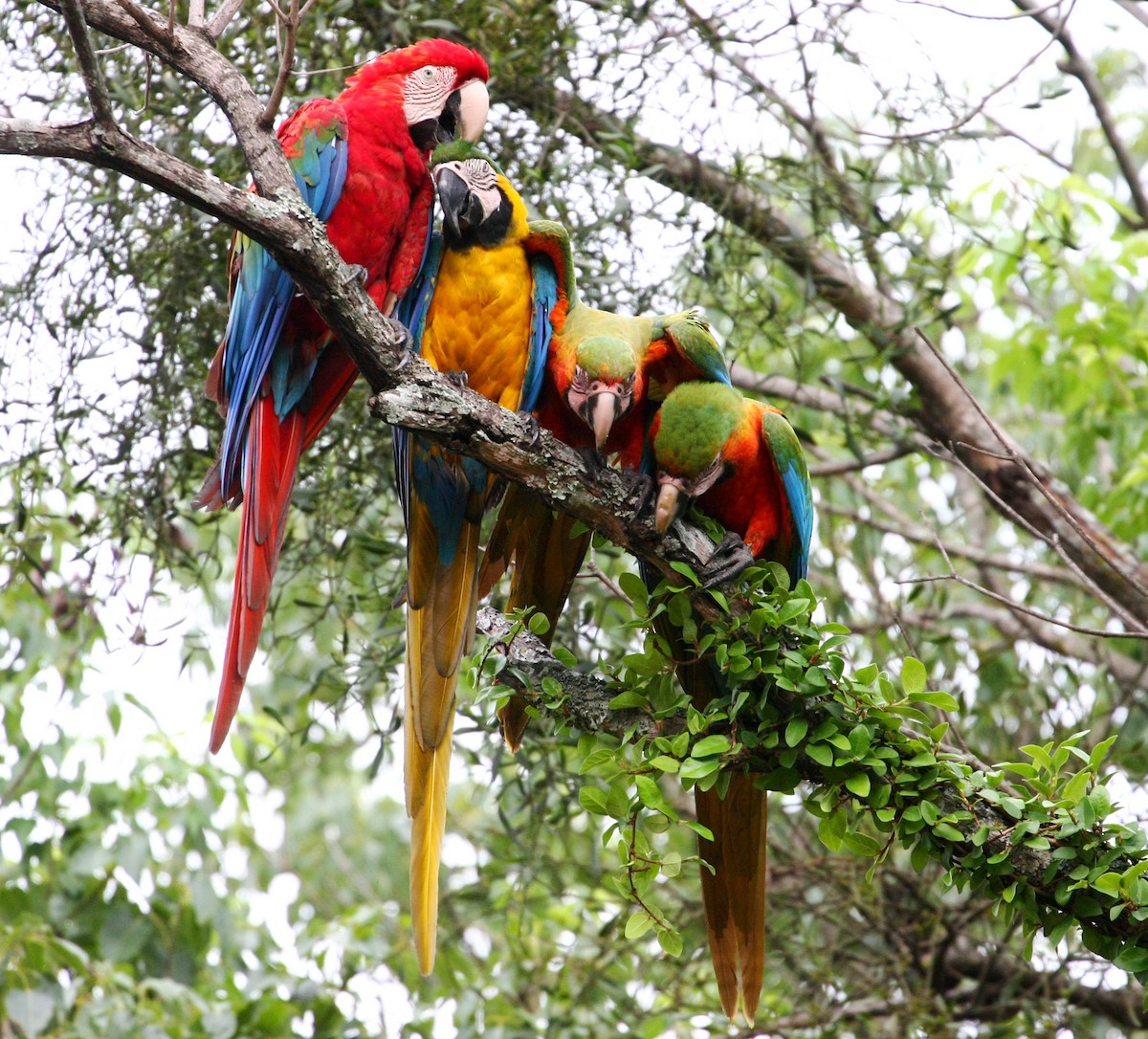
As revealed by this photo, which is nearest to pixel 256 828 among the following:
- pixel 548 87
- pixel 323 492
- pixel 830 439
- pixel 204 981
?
pixel 204 981

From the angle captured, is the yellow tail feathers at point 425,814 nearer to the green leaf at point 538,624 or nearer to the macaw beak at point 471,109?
the green leaf at point 538,624

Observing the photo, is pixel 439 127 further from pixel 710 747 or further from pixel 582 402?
pixel 710 747

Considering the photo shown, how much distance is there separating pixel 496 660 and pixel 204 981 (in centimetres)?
191

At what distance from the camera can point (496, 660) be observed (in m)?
1.88

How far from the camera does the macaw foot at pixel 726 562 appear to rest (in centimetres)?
189

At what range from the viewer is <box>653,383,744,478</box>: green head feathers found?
208cm

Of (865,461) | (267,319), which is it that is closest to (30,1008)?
(267,319)

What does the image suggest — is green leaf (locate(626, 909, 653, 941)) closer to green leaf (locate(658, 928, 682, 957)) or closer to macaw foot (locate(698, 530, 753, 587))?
green leaf (locate(658, 928, 682, 957))

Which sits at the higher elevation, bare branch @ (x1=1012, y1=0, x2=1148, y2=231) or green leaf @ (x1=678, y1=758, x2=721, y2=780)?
bare branch @ (x1=1012, y1=0, x2=1148, y2=231)

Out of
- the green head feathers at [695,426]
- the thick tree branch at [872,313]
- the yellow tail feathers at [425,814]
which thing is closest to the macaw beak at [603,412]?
the green head feathers at [695,426]

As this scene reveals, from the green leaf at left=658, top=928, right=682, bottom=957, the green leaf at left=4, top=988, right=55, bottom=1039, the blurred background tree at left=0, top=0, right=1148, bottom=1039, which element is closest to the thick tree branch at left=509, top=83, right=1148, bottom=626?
the blurred background tree at left=0, top=0, right=1148, bottom=1039

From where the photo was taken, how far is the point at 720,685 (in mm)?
2049

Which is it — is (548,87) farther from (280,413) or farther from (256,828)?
(256,828)

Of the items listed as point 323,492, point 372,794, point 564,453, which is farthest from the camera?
point 372,794
